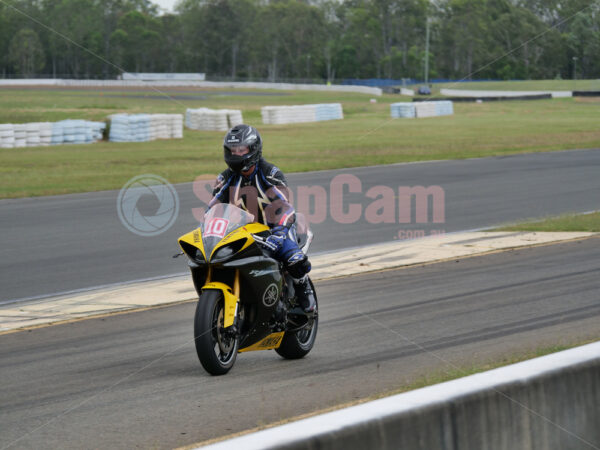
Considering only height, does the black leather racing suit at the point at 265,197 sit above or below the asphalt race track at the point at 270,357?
above

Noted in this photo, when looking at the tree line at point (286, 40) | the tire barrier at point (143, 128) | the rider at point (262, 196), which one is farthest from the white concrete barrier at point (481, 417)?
the tree line at point (286, 40)

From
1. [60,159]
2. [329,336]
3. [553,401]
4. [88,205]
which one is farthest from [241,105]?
[553,401]

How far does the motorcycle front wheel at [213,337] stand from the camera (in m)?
5.75

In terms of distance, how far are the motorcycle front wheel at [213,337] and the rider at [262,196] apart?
722 mm

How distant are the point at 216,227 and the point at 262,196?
2.26ft

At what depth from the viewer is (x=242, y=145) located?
631 centimetres

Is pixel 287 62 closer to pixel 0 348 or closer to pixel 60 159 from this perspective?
pixel 60 159

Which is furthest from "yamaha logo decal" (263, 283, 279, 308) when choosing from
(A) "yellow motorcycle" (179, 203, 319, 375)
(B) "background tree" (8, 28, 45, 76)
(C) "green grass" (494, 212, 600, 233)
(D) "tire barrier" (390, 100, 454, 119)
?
(B) "background tree" (8, 28, 45, 76)

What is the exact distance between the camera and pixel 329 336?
25.4 ft

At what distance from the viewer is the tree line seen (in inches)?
5113

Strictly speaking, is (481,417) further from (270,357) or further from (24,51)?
(24,51)

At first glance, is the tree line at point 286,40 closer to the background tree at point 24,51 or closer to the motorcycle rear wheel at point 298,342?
the background tree at point 24,51

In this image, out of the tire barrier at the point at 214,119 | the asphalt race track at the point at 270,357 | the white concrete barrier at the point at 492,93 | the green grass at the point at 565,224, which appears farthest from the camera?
the white concrete barrier at the point at 492,93

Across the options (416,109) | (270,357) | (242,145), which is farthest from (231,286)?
(416,109)
